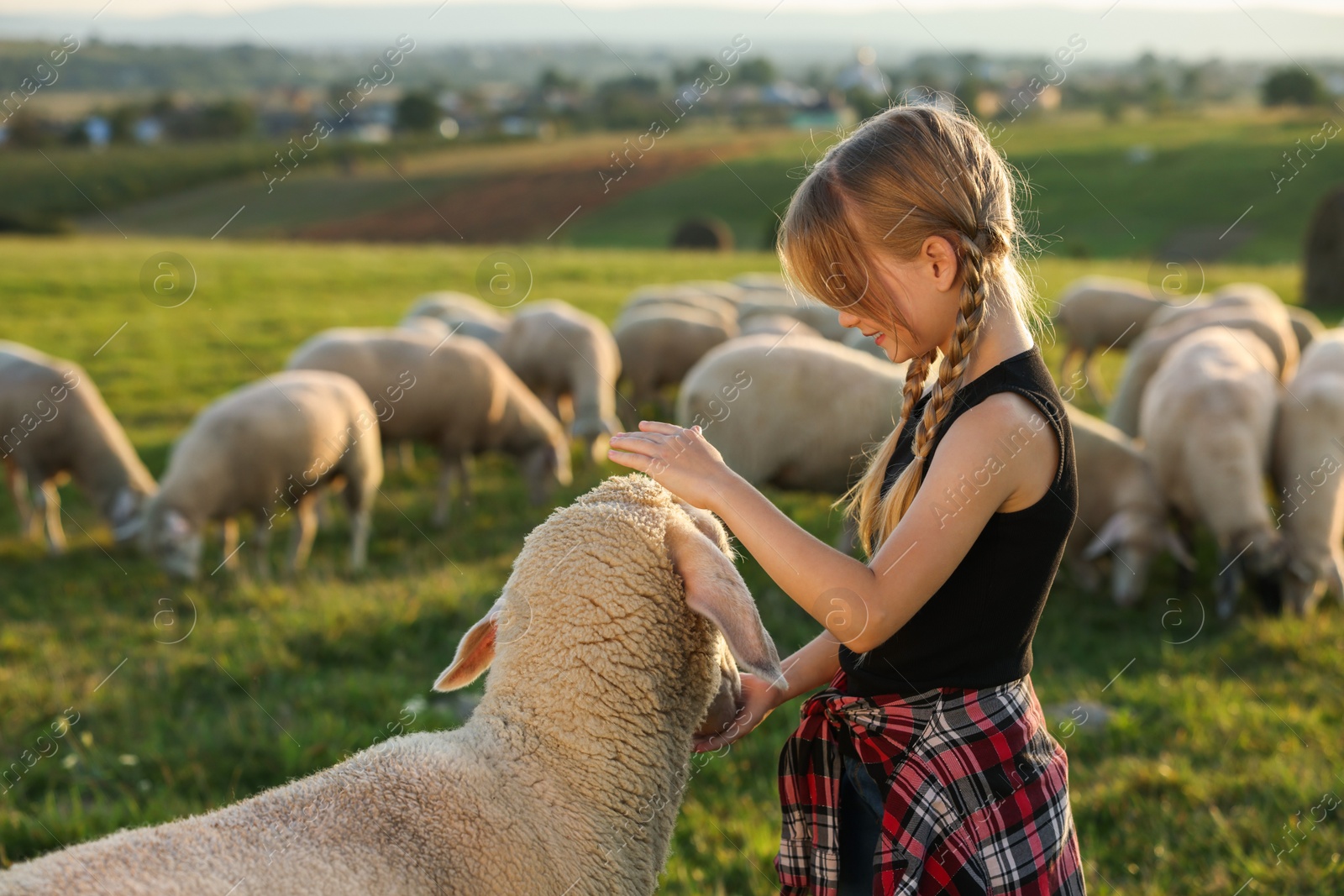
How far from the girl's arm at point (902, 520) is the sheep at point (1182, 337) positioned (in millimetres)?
7265

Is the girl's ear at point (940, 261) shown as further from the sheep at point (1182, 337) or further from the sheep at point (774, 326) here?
the sheep at point (1182, 337)

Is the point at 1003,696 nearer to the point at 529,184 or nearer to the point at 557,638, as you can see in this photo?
the point at 557,638

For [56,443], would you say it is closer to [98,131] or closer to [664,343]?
[664,343]

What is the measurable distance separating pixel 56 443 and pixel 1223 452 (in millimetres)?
8477

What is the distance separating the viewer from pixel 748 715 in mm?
2211

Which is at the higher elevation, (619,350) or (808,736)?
(808,736)

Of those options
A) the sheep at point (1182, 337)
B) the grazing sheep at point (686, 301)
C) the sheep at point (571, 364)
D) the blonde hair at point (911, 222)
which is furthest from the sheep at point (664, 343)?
the blonde hair at point (911, 222)

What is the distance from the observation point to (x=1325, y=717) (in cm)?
433

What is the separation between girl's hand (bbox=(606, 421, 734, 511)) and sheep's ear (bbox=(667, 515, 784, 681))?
0.19 m

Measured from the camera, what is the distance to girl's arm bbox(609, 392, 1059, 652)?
5.66 feet

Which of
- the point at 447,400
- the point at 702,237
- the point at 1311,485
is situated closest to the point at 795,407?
the point at 1311,485

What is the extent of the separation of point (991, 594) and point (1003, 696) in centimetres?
20

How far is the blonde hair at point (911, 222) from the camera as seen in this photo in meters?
1.86

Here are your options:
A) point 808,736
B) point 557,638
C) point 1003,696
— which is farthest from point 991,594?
point 557,638
